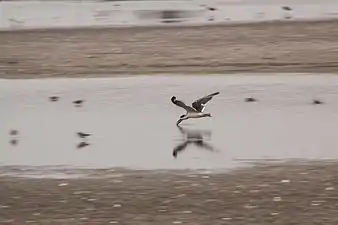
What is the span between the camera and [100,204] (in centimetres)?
881

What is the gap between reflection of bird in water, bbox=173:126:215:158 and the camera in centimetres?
1127

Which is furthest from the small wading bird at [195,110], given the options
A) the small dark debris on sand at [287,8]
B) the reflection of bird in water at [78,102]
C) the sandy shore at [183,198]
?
the small dark debris on sand at [287,8]

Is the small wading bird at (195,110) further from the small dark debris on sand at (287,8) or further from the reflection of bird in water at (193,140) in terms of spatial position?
the small dark debris on sand at (287,8)

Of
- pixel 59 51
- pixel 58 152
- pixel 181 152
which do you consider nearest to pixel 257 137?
pixel 181 152

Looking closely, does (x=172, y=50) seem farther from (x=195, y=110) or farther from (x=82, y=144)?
(x=82, y=144)

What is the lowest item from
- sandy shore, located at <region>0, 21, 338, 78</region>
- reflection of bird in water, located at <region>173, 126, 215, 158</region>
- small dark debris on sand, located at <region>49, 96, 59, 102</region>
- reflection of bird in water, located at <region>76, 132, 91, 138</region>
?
reflection of bird in water, located at <region>173, 126, 215, 158</region>

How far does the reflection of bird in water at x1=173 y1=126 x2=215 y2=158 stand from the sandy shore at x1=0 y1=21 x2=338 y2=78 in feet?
16.9

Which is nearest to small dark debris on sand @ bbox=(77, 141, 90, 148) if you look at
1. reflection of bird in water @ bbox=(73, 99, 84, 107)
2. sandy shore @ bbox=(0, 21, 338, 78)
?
reflection of bird in water @ bbox=(73, 99, 84, 107)

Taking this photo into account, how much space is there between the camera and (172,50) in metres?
19.3

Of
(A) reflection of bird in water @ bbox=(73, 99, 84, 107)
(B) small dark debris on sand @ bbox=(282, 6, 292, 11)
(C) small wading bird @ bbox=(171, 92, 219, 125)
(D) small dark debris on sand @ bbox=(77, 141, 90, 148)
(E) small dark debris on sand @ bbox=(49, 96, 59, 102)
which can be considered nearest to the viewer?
(D) small dark debris on sand @ bbox=(77, 141, 90, 148)

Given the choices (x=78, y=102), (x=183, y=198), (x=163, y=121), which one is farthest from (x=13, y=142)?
(x=183, y=198)

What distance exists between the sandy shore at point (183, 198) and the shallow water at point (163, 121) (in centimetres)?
73

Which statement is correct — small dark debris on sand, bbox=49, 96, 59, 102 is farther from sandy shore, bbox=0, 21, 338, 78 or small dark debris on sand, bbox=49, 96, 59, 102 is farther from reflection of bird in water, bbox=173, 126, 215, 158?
reflection of bird in water, bbox=173, 126, 215, 158

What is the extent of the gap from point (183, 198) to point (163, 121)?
4243mm
